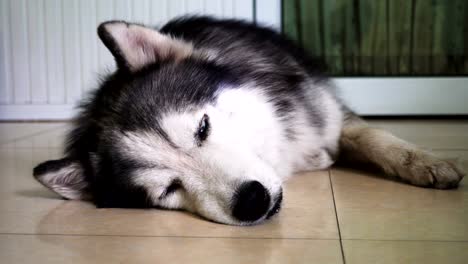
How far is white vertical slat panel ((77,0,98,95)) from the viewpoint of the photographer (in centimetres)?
449

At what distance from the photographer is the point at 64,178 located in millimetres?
2135

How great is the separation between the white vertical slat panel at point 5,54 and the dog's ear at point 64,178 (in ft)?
9.49

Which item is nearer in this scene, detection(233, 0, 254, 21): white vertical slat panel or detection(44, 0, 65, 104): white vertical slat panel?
detection(233, 0, 254, 21): white vertical slat panel

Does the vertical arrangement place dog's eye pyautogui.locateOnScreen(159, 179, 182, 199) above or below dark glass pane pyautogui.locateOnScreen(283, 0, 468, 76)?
below

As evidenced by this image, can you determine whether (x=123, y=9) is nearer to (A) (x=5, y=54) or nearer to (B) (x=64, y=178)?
(A) (x=5, y=54)

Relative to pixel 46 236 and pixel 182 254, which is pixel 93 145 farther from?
pixel 182 254

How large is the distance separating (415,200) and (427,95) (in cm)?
263

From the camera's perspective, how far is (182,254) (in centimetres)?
149

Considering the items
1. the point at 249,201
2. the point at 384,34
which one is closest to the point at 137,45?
the point at 249,201

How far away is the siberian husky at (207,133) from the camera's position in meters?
1.78

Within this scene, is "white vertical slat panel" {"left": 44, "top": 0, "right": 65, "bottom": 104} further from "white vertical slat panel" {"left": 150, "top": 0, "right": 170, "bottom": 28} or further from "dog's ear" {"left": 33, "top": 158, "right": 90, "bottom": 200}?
"dog's ear" {"left": 33, "top": 158, "right": 90, "bottom": 200}

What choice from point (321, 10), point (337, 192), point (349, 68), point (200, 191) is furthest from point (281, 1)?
point (200, 191)

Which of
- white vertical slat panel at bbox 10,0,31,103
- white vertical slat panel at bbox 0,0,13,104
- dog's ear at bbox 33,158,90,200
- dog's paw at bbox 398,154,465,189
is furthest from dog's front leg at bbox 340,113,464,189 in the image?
white vertical slat panel at bbox 0,0,13,104

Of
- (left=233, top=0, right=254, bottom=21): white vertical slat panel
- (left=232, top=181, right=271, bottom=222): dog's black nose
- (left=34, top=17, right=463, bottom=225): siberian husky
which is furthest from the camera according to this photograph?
(left=233, top=0, right=254, bottom=21): white vertical slat panel
